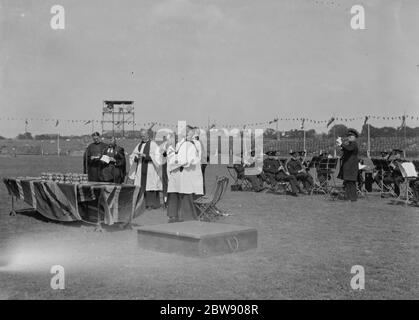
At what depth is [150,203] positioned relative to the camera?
1311cm

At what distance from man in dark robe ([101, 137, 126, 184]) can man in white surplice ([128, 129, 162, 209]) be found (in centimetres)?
34

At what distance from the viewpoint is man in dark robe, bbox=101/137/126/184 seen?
41.1 feet

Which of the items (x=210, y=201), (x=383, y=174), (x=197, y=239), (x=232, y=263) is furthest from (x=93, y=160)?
(x=383, y=174)

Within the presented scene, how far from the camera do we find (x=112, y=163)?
41.5 ft

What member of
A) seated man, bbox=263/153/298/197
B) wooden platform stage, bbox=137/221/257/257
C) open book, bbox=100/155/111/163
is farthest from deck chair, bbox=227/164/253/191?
wooden platform stage, bbox=137/221/257/257

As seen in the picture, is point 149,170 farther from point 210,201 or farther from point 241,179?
point 241,179

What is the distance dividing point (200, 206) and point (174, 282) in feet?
15.6

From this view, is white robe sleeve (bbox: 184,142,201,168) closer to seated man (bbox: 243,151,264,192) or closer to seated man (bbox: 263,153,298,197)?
seated man (bbox: 263,153,298,197)

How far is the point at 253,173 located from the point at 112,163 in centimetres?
669

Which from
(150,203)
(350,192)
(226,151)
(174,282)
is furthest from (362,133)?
(174,282)

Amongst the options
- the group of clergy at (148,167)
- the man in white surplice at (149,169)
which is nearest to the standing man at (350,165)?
the group of clergy at (148,167)

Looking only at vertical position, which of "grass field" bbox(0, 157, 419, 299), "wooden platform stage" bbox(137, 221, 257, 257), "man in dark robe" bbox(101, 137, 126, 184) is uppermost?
"man in dark robe" bbox(101, 137, 126, 184)
